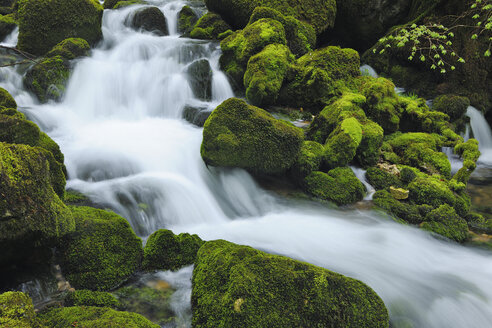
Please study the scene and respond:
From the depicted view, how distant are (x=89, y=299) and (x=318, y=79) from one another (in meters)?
7.78

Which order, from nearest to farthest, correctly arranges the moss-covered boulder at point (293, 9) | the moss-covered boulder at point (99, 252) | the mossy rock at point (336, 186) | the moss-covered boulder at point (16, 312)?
the moss-covered boulder at point (16, 312)
the moss-covered boulder at point (99, 252)
the mossy rock at point (336, 186)
the moss-covered boulder at point (293, 9)

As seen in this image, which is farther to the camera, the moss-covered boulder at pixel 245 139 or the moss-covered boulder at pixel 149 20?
the moss-covered boulder at pixel 149 20

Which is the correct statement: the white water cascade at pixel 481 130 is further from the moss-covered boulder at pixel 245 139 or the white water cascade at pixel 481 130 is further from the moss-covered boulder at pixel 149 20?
the moss-covered boulder at pixel 149 20

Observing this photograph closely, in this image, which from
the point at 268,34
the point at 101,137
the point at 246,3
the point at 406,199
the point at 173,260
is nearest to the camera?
the point at 173,260

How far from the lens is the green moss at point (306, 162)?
20.1ft

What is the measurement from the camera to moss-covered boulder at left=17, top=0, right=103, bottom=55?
990cm

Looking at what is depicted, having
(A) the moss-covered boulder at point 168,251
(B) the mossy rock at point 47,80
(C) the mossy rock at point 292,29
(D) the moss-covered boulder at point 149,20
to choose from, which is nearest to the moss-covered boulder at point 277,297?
(A) the moss-covered boulder at point 168,251

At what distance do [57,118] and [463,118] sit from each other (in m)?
12.2

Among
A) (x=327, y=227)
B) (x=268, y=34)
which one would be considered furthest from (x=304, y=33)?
(x=327, y=227)

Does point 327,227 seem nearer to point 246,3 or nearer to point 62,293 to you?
point 62,293

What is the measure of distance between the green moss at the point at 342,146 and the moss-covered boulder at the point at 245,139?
3.12 feet

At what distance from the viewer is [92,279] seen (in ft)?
10.4

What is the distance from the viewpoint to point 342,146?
650 centimetres

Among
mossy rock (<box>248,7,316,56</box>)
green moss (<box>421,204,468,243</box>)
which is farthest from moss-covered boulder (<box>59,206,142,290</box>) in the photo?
mossy rock (<box>248,7,316,56</box>)
